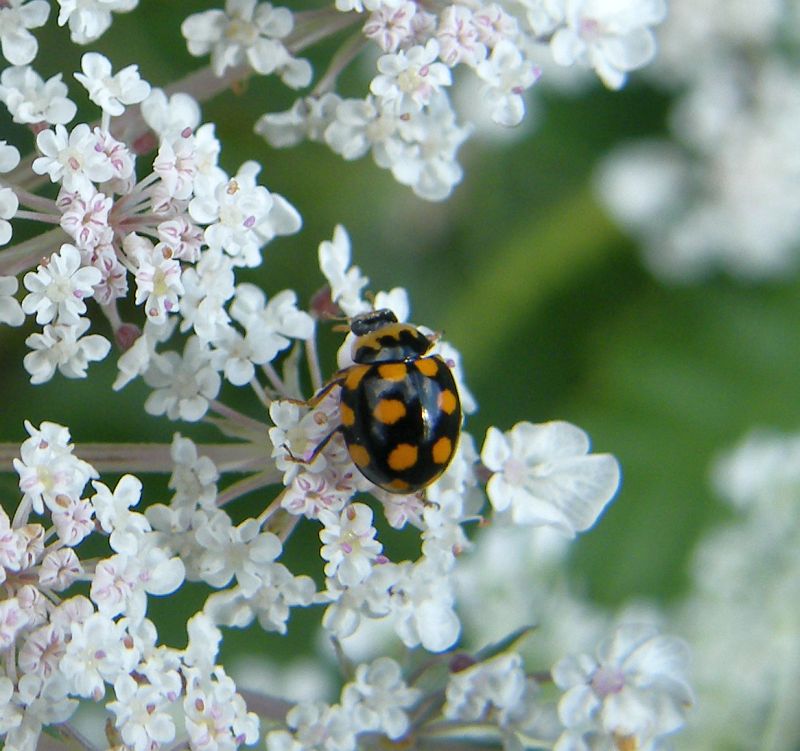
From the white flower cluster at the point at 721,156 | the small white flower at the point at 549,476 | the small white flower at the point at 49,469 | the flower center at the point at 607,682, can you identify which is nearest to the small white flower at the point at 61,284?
the small white flower at the point at 49,469

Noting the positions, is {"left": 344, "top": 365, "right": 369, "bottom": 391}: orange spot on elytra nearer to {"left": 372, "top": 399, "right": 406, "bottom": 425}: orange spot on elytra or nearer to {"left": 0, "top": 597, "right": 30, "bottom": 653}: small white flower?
{"left": 372, "top": 399, "right": 406, "bottom": 425}: orange spot on elytra

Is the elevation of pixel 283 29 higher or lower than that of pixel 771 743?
higher

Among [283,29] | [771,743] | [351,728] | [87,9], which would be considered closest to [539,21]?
[283,29]

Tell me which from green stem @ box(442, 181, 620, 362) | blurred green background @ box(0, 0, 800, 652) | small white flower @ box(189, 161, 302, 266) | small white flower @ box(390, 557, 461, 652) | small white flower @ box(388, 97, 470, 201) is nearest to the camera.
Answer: small white flower @ box(189, 161, 302, 266)

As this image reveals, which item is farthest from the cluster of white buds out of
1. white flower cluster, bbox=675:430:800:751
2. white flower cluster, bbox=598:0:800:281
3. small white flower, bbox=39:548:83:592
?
white flower cluster, bbox=598:0:800:281

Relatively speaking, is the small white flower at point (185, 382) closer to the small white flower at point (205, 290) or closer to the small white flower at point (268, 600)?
the small white flower at point (205, 290)

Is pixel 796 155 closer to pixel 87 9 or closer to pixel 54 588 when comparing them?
pixel 87 9
